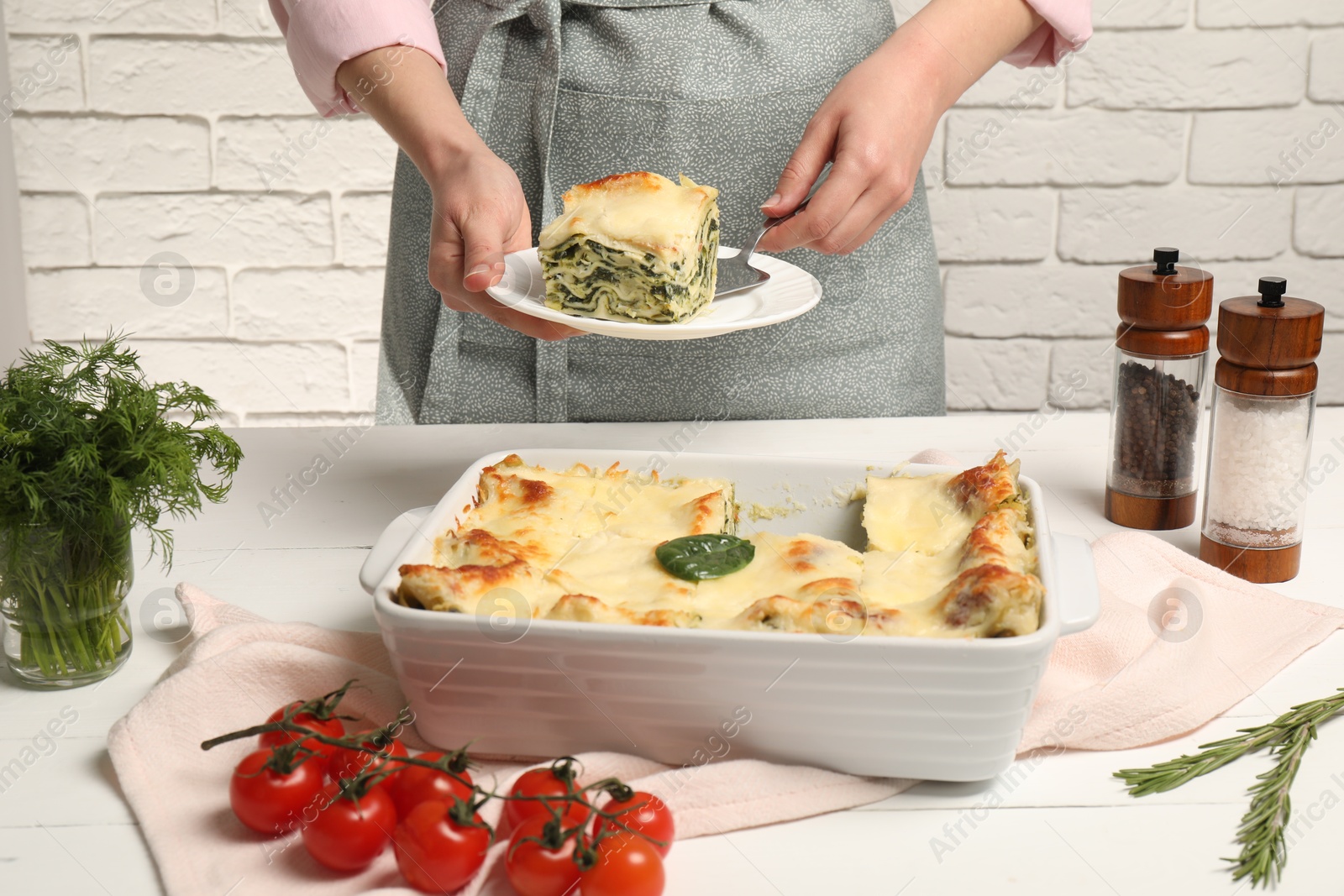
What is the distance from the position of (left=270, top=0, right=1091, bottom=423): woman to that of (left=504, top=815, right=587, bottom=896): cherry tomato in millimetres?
744

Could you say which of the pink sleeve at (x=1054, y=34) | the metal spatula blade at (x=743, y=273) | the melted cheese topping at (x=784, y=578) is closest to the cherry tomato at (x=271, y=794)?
the melted cheese topping at (x=784, y=578)

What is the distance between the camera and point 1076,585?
1.05 metres

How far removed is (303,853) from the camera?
36.2 inches

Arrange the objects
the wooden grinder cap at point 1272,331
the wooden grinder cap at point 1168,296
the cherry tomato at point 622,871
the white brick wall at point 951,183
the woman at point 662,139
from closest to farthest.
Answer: the cherry tomato at point 622,871
the wooden grinder cap at point 1272,331
the wooden grinder cap at point 1168,296
the woman at point 662,139
the white brick wall at point 951,183

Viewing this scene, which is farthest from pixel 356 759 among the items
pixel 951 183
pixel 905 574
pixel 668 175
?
pixel 951 183

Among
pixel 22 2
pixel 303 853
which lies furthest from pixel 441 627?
pixel 22 2

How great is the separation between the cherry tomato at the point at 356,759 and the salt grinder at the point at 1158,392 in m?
0.94

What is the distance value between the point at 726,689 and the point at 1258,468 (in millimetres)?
715

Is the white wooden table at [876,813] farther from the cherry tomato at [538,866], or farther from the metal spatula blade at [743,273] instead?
the metal spatula blade at [743,273]

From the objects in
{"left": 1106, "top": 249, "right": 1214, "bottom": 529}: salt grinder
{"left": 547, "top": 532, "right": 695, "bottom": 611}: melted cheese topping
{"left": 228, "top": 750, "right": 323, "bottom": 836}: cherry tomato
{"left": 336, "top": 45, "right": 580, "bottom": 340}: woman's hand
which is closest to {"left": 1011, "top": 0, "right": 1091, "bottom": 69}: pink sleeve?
{"left": 1106, "top": 249, "right": 1214, "bottom": 529}: salt grinder

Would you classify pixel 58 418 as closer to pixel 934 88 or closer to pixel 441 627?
pixel 441 627

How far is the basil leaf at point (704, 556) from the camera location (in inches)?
40.8

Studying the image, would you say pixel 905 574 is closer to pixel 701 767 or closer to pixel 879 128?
pixel 701 767

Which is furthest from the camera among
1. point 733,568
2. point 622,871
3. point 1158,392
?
point 1158,392
